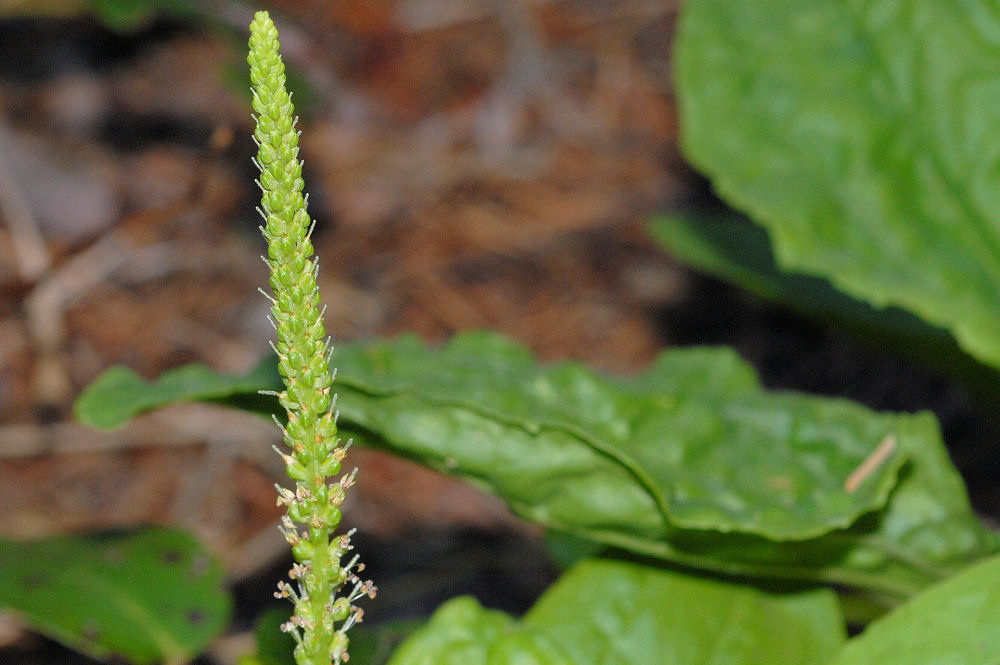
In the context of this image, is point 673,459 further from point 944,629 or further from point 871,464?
point 944,629

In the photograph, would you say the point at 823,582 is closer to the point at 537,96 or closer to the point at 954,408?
the point at 954,408

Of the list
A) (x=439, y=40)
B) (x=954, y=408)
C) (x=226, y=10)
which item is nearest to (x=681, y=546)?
(x=954, y=408)

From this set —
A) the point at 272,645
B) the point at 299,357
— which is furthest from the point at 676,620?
the point at 299,357

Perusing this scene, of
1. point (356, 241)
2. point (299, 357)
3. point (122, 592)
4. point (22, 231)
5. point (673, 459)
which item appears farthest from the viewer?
point (356, 241)

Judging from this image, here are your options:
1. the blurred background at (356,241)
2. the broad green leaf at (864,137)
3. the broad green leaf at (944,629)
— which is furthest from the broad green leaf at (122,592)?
the broad green leaf at (864,137)

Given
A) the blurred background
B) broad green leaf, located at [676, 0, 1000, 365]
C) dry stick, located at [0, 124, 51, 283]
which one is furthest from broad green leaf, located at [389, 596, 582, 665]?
dry stick, located at [0, 124, 51, 283]
